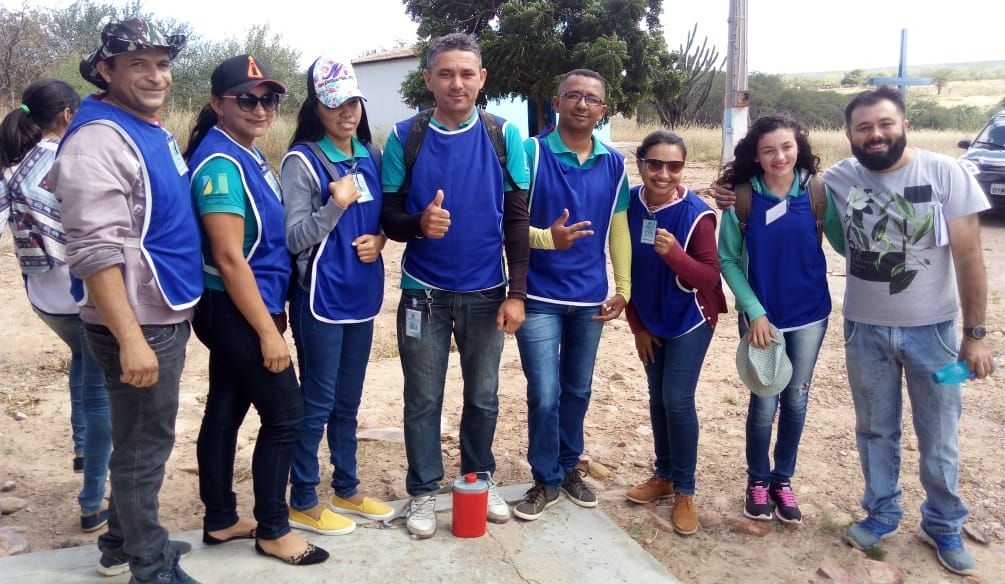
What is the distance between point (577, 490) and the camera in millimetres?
3887

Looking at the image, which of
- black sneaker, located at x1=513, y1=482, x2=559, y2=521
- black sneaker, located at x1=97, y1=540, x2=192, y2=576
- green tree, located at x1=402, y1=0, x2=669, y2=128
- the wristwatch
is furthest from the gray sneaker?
green tree, located at x1=402, y1=0, x2=669, y2=128

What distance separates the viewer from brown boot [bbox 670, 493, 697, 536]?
12.8 ft

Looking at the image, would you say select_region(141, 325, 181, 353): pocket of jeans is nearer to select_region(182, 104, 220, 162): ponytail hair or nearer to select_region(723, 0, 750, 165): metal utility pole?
select_region(182, 104, 220, 162): ponytail hair

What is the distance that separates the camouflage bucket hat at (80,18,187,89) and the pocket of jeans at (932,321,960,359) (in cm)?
324

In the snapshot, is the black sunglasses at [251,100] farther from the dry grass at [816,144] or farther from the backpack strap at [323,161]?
the dry grass at [816,144]

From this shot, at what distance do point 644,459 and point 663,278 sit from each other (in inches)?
64.8

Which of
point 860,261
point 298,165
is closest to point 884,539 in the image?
point 860,261

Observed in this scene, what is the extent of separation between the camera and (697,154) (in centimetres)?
2158

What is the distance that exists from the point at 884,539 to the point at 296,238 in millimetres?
3073

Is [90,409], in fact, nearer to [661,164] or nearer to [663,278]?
[663,278]

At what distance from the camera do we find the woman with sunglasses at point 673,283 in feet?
11.8

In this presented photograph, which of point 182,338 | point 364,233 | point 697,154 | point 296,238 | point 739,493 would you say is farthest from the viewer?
point 697,154

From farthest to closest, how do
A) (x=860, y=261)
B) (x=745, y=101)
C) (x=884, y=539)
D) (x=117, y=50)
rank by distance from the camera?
(x=745, y=101) → (x=884, y=539) → (x=860, y=261) → (x=117, y=50)

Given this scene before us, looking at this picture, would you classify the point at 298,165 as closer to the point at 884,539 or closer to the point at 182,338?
the point at 182,338
